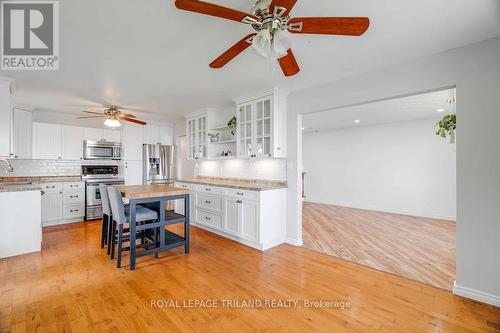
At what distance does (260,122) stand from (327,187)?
14.9ft

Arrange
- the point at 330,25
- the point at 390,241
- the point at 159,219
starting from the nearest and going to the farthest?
the point at 330,25
the point at 159,219
the point at 390,241

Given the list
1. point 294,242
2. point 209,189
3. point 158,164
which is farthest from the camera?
point 158,164

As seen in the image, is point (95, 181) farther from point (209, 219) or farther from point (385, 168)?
point (385, 168)

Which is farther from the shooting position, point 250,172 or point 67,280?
point 250,172

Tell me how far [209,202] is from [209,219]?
0.31 m

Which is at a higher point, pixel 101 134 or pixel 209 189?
pixel 101 134

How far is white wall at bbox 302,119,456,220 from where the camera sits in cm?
558

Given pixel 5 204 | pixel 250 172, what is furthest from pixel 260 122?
pixel 5 204

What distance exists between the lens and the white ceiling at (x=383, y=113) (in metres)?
4.34

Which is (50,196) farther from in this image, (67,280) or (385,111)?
(385,111)

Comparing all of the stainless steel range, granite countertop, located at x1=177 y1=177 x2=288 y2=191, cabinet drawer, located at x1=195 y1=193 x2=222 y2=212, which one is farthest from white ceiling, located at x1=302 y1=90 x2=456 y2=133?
the stainless steel range

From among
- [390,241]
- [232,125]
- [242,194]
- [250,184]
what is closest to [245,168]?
[250,184]

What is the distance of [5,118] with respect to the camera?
129 inches

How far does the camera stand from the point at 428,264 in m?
3.04
